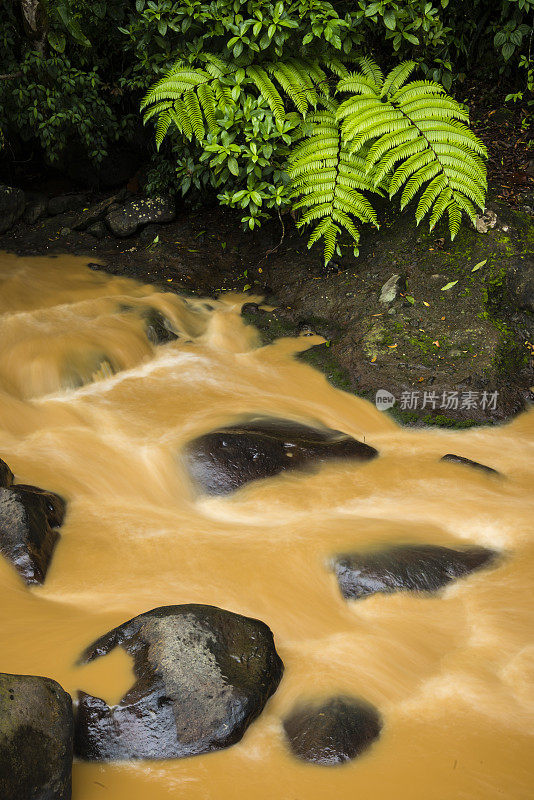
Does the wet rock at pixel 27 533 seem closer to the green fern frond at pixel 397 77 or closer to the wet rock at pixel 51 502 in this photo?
the wet rock at pixel 51 502

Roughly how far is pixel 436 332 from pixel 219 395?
6.65 ft

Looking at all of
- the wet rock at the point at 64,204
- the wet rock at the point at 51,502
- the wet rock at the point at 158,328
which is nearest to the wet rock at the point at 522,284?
the wet rock at the point at 158,328

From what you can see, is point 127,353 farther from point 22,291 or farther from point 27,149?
point 27,149

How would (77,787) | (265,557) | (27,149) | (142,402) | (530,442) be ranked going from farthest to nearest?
(27,149) < (142,402) < (530,442) < (265,557) < (77,787)

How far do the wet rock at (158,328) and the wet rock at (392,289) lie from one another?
2062 mm

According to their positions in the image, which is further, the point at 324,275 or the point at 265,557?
the point at 324,275

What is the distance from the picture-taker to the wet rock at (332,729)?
2537mm

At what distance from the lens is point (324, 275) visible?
689 centimetres

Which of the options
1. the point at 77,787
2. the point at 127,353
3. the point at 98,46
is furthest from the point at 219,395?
the point at 98,46

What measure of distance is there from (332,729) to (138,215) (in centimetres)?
654

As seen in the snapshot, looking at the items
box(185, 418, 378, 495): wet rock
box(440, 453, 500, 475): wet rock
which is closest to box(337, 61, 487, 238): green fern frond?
box(440, 453, 500, 475): wet rock

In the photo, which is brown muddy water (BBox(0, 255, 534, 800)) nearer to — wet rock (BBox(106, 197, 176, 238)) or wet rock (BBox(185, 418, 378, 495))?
wet rock (BBox(185, 418, 378, 495))

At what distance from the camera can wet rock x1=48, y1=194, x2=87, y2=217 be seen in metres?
8.34

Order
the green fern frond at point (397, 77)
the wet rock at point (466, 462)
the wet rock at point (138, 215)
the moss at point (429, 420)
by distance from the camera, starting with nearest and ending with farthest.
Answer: the wet rock at point (466, 462) → the moss at point (429, 420) → the green fern frond at point (397, 77) → the wet rock at point (138, 215)
